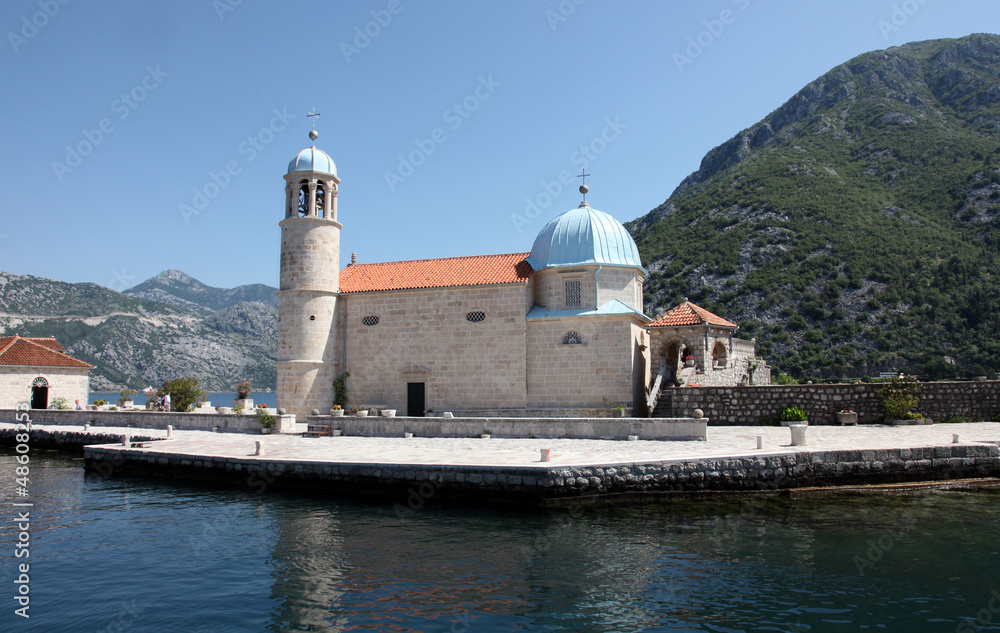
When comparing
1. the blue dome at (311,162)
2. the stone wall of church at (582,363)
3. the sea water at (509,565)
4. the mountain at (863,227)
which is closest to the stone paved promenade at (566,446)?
the sea water at (509,565)

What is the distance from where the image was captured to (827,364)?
1983 inches

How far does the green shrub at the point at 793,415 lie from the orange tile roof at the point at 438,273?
11.3 metres

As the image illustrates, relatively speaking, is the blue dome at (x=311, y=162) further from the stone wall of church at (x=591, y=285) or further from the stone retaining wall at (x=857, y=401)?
the stone retaining wall at (x=857, y=401)

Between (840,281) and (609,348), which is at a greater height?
(840,281)

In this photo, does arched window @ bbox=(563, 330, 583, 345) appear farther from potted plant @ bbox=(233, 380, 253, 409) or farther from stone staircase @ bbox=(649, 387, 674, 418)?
potted plant @ bbox=(233, 380, 253, 409)

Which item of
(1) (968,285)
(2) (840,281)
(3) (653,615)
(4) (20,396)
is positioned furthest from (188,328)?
(3) (653,615)

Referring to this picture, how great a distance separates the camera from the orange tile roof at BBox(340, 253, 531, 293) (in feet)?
88.3

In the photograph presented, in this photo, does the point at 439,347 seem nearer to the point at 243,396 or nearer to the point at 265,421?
the point at 265,421

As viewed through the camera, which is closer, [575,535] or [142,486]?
[575,535]

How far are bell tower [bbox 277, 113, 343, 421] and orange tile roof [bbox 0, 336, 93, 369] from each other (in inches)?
643

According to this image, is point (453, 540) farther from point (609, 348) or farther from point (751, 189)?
point (751, 189)

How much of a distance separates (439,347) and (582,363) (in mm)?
6276

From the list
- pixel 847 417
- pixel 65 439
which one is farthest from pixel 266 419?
pixel 847 417

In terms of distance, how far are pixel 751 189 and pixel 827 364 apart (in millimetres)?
25258
